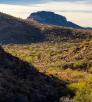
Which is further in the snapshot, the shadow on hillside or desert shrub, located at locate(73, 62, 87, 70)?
desert shrub, located at locate(73, 62, 87, 70)

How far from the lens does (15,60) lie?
308ft

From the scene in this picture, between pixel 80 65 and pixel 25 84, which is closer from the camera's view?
pixel 25 84

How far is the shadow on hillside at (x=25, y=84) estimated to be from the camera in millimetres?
72613

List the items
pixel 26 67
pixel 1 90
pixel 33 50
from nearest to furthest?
pixel 1 90
pixel 26 67
pixel 33 50

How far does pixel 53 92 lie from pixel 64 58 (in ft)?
243

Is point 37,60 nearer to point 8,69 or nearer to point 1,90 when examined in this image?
point 8,69

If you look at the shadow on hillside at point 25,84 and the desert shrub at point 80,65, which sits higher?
the shadow on hillside at point 25,84

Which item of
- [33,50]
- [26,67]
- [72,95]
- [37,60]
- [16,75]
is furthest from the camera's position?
[33,50]

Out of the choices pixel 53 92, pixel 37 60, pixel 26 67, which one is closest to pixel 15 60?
pixel 26 67

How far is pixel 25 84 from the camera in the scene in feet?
265

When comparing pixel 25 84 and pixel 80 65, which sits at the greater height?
pixel 25 84

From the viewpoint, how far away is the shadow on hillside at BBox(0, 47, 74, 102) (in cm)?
7261

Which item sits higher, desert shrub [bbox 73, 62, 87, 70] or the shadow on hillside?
the shadow on hillside

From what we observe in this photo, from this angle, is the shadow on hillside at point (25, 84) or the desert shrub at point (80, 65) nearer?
the shadow on hillside at point (25, 84)
